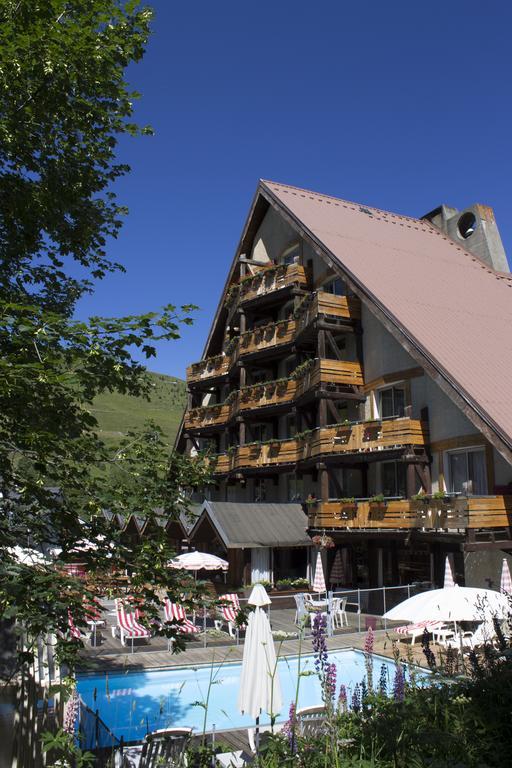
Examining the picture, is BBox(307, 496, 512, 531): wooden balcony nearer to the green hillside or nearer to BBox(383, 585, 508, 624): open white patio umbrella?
BBox(383, 585, 508, 624): open white patio umbrella

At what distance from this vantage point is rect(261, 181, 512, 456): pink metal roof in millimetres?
21219

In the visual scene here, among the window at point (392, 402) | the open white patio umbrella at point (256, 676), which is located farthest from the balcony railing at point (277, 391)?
the open white patio umbrella at point (256, 676)

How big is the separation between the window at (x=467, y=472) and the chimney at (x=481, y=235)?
14.5 m

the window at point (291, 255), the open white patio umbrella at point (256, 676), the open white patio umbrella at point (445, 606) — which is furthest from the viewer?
the window at point (291, 255)

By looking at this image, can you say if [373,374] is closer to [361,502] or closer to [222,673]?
[361,502]

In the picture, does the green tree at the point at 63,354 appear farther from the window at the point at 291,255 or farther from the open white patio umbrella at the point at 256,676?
the window at the point at 291,255

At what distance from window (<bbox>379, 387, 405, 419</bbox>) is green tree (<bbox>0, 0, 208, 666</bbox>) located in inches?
599

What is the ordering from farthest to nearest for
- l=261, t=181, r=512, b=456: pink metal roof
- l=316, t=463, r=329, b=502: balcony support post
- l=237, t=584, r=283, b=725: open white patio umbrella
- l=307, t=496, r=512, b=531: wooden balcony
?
l=316, t=463, r=329, b=502: balcony support post
l=261, t=181, r=512, b=456: pink metal roof
l=307, t=496, r=512, b=531: wooden balcony
l=237, t=584, r=283, b=725: open white patio umbrella

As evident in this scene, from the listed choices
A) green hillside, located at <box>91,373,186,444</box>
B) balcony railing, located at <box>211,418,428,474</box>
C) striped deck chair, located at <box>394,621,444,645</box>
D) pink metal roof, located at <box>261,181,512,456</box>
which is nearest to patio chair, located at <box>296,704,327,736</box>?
striped deck chair, located at <box>394,621,444,645</box>

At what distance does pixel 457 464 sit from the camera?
22.5m

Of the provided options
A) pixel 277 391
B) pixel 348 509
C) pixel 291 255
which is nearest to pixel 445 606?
pixel 348 509

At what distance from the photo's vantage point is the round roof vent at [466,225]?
114 ft

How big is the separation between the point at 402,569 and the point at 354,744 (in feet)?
63.7

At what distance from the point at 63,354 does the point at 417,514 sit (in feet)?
52.8
